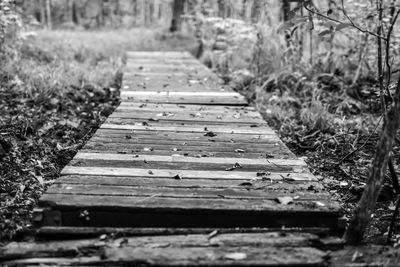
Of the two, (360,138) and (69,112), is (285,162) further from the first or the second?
(69,112)

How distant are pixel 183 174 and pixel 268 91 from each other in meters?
4.63

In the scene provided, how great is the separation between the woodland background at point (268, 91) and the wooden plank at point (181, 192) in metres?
0.41

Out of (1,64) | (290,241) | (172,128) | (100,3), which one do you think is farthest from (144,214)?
(100,3)

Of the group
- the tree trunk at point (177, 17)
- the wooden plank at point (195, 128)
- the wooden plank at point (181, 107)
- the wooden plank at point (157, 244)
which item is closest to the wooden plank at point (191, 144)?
the wooden plank at point (195, 128)

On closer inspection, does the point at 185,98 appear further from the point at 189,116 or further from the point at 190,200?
the point at 190,200

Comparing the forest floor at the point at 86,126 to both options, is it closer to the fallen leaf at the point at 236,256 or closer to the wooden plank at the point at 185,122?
the wooden plank at the point at 185,122

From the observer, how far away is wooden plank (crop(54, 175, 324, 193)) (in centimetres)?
307

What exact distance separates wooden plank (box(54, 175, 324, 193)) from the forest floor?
0.47 m

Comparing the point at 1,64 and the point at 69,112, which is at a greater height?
the point at 1,64

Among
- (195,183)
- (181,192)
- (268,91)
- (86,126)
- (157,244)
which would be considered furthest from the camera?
(268,91)

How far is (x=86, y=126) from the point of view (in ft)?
18.0

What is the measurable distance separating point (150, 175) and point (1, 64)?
4957mm

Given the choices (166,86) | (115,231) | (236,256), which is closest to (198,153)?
(115,231)

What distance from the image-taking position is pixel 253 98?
725 centimetres
